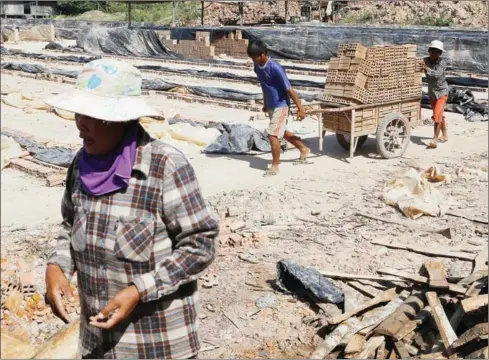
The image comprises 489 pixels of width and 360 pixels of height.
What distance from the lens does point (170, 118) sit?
13.0m

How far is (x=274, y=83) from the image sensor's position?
27.1 ft

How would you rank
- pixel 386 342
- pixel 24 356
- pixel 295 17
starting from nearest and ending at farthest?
pixel 24 356, pixel 386 342, pixel 295 17

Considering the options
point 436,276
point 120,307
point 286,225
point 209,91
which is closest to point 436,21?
point 209,91

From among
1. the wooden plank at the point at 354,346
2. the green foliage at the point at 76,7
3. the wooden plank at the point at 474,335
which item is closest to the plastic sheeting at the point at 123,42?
the wooden plank at the point at 354,346

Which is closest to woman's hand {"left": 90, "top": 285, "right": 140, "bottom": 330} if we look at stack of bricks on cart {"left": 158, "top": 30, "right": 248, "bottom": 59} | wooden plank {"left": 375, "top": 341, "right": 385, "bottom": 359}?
wooden plank {"left": 375, "top": 341, "right": 385, "bottom": 359}

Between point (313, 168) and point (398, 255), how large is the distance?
3.32 metres

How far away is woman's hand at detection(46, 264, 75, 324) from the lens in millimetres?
2449

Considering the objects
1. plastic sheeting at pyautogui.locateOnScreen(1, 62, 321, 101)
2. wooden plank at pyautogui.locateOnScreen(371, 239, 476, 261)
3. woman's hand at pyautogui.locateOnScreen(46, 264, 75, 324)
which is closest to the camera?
woman's hand at pyautogui.locateOnScreen(46, 264, 75, 324)

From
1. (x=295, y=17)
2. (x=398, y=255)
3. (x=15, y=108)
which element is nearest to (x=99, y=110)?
(x=398, y=255)

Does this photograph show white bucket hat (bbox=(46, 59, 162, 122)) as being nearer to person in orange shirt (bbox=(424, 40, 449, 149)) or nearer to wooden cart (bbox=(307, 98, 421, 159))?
wooden cart (bbox=(307, 98, 421, 159))

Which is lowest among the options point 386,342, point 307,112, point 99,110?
point 386,342

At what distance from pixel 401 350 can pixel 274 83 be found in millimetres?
4828

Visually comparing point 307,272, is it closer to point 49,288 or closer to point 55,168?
point 49,288

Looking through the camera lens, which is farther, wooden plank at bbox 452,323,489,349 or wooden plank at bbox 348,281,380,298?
wooden plank at bbox 348,281,380,298
